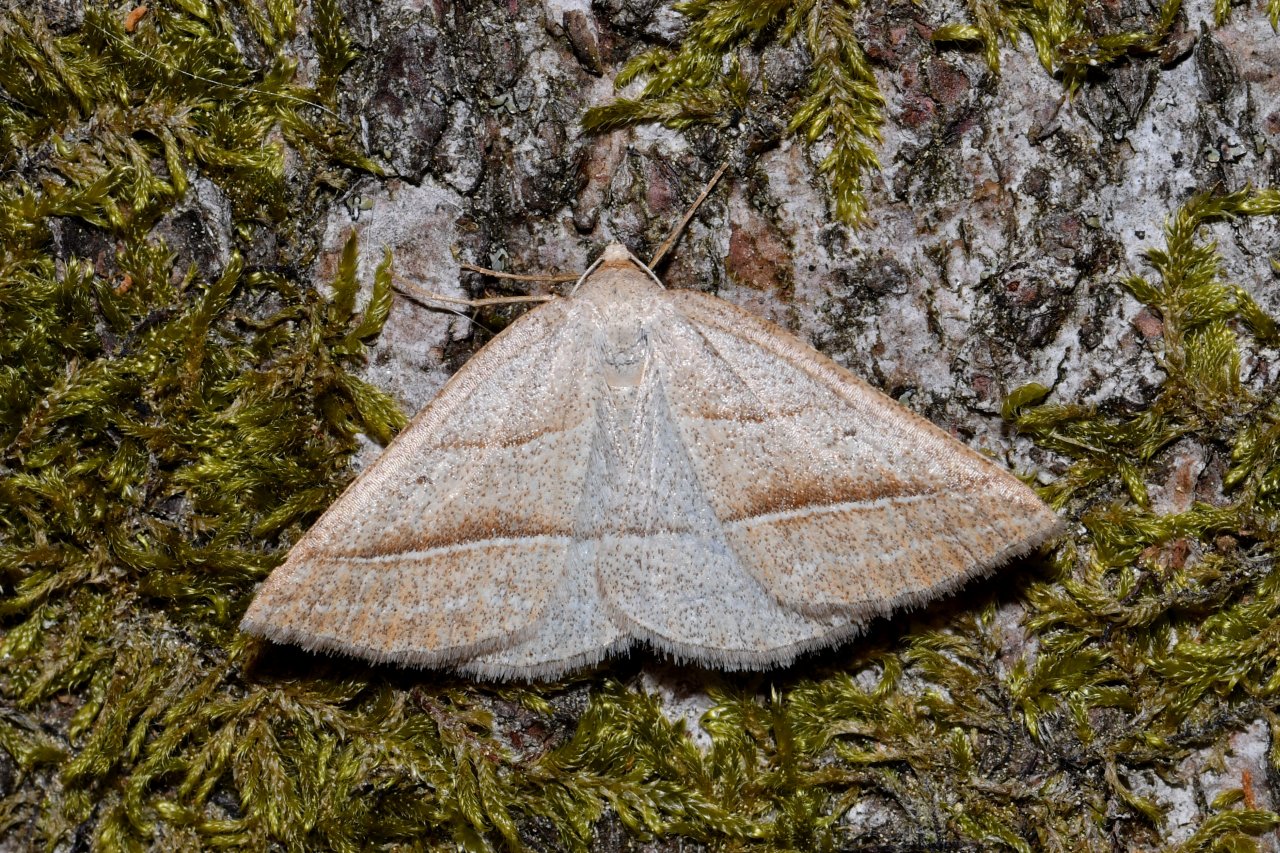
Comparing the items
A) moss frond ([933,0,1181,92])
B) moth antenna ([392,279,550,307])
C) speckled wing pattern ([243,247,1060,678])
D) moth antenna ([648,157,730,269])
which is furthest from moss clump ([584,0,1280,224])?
moth antenna ([392,279,550,307])

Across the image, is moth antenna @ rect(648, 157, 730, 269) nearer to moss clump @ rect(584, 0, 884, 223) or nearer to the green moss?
moss clump @ rect(584, 0, 884, 223)

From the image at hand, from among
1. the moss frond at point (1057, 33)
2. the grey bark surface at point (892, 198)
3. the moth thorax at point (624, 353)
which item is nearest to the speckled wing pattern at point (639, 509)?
the moth thorax at point (624, 353)

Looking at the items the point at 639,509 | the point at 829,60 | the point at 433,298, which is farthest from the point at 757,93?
the point at 639,509

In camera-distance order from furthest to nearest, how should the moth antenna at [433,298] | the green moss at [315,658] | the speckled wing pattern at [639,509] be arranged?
the moth antenna at [433,298], the green moss at [315,658], the speckled wing pattern at [639,509]

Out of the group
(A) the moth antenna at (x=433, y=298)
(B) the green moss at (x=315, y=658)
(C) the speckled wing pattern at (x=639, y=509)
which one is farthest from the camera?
(A) the moth antenna at (x=433, y=298)

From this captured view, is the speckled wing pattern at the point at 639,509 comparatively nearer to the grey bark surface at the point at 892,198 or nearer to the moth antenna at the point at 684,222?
the moth antenna at the point at 684,222
